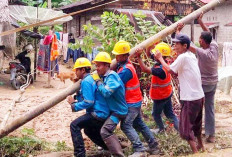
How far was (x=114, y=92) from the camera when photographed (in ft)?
16.3

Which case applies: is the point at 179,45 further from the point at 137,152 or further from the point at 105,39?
the point at 105,39

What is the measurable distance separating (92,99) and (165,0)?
58.9 feet

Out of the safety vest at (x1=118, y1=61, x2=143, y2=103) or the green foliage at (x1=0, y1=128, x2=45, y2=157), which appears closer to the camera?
the safety vest at (x1=118, y1=61, x2=143, y2=103)

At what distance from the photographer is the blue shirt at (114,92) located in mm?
4812

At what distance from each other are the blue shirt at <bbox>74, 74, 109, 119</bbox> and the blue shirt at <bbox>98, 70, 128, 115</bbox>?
10 centimetres

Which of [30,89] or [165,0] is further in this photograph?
[165,0]

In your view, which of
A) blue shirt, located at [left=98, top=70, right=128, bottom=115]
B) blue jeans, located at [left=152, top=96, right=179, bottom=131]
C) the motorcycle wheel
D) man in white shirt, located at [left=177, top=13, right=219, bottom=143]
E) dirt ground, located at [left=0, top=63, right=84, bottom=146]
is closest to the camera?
blue shirt, located at [left=98, top=70, right=128, bottom=115]

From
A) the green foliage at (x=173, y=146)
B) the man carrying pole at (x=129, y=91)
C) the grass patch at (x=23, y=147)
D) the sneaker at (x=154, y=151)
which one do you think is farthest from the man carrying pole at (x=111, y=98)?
the grass patch at (x=23, y=147)

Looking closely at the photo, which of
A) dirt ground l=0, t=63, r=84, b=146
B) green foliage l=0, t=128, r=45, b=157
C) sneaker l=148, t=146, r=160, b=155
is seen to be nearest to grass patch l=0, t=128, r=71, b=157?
green foliage l=0, t=128, r=45, b=157

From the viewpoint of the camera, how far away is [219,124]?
7691 mm

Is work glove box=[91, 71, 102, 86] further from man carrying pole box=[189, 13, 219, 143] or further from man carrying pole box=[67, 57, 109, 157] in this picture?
man carrying pole box=[189, 13, 219, 143]

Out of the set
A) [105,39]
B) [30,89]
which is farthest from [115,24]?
[30,89]

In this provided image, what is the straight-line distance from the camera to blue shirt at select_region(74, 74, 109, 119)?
490 cm

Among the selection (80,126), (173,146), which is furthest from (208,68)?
(80,126)
